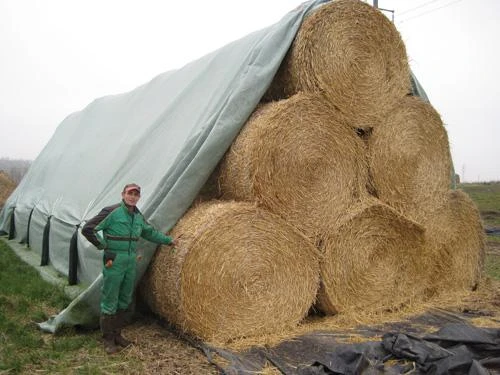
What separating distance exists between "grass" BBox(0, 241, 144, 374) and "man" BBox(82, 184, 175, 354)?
25 centimetres

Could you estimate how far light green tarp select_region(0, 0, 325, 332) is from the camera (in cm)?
520

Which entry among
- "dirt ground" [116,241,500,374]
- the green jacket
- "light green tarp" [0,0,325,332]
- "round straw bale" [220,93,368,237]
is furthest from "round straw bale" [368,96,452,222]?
"dirt ground" [116,241,500,374]

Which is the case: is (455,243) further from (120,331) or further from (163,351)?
(120,331)

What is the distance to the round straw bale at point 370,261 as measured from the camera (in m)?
5.48

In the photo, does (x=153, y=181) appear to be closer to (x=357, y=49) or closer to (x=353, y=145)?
(x=353, y=145)

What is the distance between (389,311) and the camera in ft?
19.4

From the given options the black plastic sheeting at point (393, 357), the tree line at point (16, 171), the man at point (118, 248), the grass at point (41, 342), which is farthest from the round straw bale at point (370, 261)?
the tree line at point (16, 171)

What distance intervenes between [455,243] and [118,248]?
452 centimetres

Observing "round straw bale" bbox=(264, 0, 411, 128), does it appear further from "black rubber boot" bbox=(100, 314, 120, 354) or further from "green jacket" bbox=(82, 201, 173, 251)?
"black rubber boot" bbox=(100, 314, 120, 354)

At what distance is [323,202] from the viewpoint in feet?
17.9

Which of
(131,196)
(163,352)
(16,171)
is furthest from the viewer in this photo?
(16,171)

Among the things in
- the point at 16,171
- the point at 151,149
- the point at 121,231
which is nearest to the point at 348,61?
the point at 151,149

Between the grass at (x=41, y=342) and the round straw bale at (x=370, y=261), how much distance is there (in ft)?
7.65

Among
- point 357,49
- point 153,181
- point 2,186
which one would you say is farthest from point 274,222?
point 2,186
